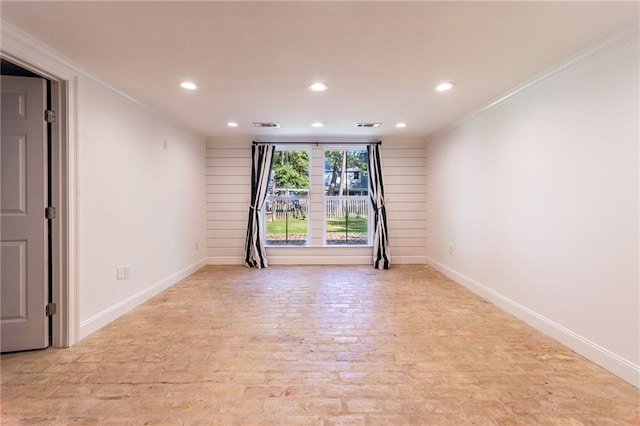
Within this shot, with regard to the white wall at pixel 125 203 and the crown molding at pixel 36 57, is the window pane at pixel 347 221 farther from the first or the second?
the crown molding at pixel 36 57

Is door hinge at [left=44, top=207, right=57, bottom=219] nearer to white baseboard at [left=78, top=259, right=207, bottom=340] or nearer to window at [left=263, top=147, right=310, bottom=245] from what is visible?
white baseboard at [left=78, top=259, right=207, bottom=340]

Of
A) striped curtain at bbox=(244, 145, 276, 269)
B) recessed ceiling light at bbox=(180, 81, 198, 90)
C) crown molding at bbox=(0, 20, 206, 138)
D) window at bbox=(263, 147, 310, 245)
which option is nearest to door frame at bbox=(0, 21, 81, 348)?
crown molding at bbox=(0, 20, 206, 138)

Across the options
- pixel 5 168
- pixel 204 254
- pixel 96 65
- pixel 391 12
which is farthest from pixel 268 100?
pixel 204 254

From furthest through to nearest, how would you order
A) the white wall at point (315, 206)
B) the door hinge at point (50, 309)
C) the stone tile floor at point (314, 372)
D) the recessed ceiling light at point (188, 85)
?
the white wall at point (315, 206), the recessed ceiling light at point (188, 85), the door hinge at point (50, 309), the stone tile floor at point (314, 372)

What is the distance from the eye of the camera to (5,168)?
91.6 inches

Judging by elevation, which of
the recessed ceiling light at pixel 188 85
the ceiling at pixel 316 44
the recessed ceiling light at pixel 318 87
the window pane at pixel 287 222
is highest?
the recessed ceiling light at pixel 188 85

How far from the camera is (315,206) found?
5.69 metres

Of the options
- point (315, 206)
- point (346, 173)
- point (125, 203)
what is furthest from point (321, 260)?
point (125, 203)

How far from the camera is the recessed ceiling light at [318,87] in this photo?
2.93m

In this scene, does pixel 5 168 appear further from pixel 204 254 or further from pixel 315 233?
pixel 315 233

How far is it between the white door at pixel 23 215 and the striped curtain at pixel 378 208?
14.4 ft

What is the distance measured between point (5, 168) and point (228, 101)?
1975 millimetres

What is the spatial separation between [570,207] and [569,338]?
1049 mm

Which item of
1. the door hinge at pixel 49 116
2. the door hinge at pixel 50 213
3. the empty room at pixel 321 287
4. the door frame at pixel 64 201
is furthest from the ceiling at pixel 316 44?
the door hinge at pixel 50 213
